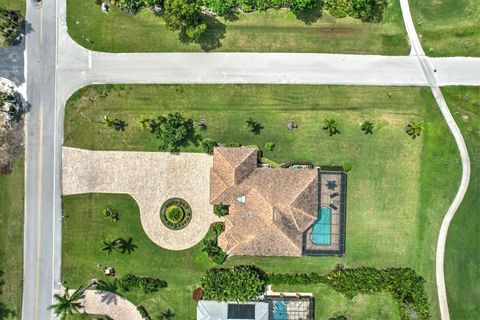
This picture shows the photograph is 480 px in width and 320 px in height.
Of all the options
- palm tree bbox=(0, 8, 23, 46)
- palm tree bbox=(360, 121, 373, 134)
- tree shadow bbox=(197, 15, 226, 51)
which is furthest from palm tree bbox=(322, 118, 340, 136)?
palm tree bbox=(0, 8, 23, 46)

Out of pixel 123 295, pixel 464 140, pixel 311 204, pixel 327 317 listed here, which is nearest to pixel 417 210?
pixel 464 140

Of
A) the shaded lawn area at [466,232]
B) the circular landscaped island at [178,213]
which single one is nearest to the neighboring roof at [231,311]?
the circular landscaped island at [178,213]

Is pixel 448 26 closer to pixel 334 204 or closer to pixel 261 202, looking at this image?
pixel 334 204

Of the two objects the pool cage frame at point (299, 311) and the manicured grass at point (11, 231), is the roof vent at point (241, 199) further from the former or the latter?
the manicured grass at point (11, 231)

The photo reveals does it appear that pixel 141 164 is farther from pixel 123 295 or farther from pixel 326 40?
pixel 326 40

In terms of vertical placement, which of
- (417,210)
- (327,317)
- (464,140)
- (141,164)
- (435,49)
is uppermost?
(435,49)

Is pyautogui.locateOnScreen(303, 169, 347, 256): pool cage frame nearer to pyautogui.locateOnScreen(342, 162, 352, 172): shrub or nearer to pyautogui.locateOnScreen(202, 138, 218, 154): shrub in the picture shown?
pyautogui.locateOnScreen(342, 162, 352, 172): shrub

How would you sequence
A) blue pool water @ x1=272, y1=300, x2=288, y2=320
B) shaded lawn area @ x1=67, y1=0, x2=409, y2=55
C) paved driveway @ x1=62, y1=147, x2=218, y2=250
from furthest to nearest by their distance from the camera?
paved driveway @ x1=62, y1=147, x2=218, y2=250 < shaded lawn area @ x1=67, y1=0, x2=409, y2=55 < blue pool water @ x1=272, y1=300, x2=288, y2=320

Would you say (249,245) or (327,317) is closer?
(249,245)
